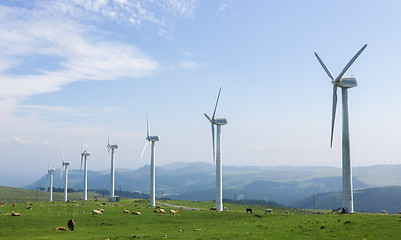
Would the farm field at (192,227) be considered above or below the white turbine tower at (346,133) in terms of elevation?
below

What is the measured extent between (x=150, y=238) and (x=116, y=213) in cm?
3560

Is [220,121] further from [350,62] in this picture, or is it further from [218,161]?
[350,62]

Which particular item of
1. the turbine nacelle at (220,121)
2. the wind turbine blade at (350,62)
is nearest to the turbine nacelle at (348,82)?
the wind turbine blade at (350,62)

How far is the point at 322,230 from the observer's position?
50.9 meters

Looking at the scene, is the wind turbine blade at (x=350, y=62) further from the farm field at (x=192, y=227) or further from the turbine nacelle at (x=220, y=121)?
→ the turbine nacelle at (x=220, y=121)

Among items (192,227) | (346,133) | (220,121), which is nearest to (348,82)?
(346,133)

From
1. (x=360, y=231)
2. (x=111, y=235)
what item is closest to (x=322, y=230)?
(x=360, y=231)


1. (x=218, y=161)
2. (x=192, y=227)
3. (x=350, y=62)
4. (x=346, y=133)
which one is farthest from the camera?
(x=218, y=161)

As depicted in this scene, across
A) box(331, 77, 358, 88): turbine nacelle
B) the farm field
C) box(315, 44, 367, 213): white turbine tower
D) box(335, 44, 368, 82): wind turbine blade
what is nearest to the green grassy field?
the farm field

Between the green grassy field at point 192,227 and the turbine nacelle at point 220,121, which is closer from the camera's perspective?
the green grassy field at point 192,227

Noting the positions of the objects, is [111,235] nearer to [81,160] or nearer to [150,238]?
[150,238]

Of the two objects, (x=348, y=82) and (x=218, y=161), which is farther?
(x=218, y=161)

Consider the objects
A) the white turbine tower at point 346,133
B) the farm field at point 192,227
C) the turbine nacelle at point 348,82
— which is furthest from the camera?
the turbine nacelle at point 348,82

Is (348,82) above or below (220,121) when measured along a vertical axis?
above
